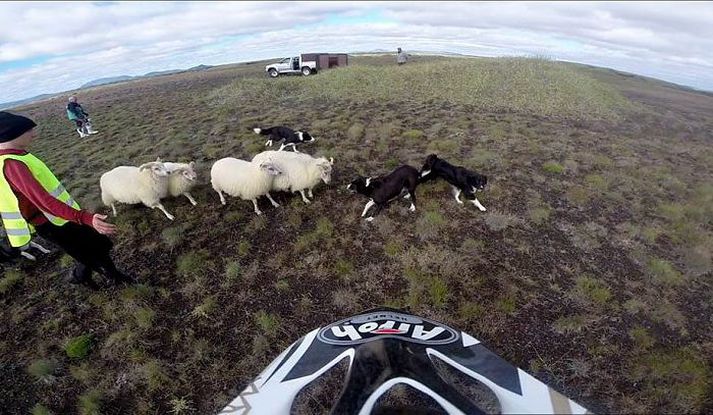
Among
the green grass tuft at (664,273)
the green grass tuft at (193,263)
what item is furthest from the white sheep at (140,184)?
the green grass tuft at (664,273)

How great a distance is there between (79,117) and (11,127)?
15871mm

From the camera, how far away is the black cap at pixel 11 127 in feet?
14.2

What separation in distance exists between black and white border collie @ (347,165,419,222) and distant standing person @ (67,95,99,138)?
15.8 m

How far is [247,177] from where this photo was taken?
8.88m

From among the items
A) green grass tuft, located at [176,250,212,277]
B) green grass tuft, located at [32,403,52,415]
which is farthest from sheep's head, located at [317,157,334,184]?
green grass tuft, located at [32,403,52,415]

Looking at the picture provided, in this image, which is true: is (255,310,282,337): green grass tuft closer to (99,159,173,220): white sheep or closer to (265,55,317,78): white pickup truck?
(99,159,173,220): white sheep

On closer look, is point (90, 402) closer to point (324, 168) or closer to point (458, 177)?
point (324, 168)

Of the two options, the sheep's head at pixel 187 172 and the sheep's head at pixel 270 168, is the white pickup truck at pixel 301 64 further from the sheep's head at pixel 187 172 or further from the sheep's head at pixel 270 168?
the sheep's head at pixel 270 168

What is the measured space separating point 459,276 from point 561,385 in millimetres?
2447

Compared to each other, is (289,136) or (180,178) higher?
(289,136)

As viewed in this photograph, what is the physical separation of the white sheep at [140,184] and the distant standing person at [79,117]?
1112 cm

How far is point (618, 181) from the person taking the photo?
10930 millimetres

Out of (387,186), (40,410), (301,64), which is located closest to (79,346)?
(40,410)

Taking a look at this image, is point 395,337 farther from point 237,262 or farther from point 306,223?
point 306,223
